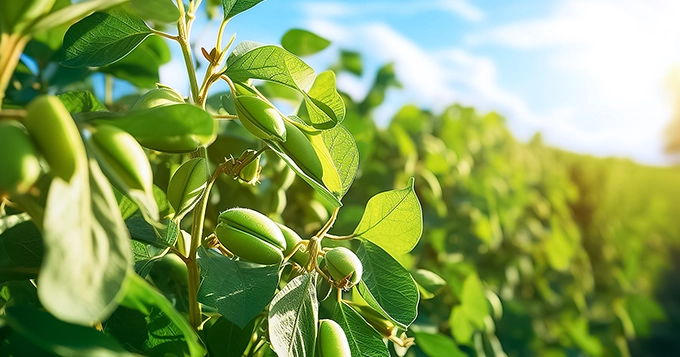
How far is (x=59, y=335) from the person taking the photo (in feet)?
0.86

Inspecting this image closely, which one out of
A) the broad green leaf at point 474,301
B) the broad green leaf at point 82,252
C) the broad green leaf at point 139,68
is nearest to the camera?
the broad green leaf at point 82,252

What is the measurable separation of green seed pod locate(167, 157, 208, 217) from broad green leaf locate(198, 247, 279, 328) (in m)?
0.04

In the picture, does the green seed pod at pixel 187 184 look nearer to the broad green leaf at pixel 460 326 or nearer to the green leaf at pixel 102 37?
the green leaf at pixel 102 37

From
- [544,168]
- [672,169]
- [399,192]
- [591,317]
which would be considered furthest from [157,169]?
[672,169]

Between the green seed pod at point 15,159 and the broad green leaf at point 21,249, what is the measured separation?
5.8 inches

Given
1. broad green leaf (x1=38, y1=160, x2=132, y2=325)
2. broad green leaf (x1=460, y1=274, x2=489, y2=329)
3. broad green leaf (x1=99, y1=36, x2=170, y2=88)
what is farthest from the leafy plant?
broad green leaf (x1=460, y1=274, x2=489, y2=329)

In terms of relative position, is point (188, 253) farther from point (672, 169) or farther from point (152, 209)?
point (672, 169)

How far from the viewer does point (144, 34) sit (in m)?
0.44

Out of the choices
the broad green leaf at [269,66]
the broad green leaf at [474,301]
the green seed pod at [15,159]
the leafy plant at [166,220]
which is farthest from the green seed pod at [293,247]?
the broad green leaf at [474,301]

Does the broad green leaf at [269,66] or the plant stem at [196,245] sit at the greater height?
the broad green leaf at [269,66]

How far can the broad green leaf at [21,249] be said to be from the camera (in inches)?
15.0

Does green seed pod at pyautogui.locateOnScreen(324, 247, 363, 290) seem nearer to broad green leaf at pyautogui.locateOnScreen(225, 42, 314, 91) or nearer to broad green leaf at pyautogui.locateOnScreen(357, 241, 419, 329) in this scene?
broad green leaf at pyautogui.locateOnScreen(357, 241, 419, 329)

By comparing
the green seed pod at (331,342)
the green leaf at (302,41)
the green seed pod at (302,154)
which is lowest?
the green seed pod at (331,342)

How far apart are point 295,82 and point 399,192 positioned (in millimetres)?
143
